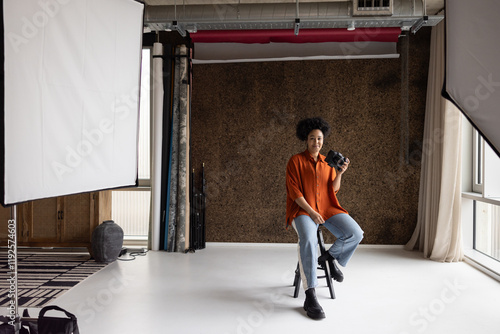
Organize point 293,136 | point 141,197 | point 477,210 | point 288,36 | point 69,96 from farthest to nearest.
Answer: point 141,197, point 293,136, point 288,36, point 477,210, point 69,96

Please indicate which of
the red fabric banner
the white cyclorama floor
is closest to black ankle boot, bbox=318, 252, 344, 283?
the white cyclorama floor

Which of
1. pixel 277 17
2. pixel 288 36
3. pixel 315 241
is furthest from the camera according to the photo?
pixel 288 36

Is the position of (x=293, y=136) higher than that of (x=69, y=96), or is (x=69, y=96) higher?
(x=293, y=136)

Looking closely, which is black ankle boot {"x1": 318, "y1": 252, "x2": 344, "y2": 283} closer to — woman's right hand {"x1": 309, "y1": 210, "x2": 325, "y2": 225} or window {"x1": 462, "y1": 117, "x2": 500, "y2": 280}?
woman's right hand {"x1": 309, "y1": 210, "x2": 325, "y2": 225}

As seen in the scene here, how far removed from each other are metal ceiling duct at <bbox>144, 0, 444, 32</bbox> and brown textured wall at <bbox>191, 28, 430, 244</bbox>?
2.64ft

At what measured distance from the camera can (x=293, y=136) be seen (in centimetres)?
452

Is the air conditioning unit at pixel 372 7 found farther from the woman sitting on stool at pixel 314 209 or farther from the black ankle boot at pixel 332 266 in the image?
the black ankle boot at pixel 332 266

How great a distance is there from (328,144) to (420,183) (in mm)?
1125

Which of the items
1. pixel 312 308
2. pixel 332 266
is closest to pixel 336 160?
pixel 332 266

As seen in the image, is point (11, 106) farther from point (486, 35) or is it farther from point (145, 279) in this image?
point (145, 279)

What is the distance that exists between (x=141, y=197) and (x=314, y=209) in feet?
8.55

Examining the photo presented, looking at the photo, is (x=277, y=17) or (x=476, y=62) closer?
(x=476, y=62)

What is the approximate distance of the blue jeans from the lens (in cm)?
265

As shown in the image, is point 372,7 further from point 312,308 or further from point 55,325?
point 55,325
